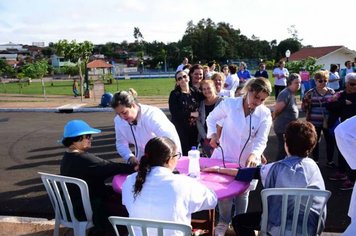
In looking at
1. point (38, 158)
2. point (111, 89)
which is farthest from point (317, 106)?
point (111, 89)

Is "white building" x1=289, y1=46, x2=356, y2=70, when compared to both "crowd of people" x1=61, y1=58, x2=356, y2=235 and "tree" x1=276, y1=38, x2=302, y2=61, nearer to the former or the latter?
"tree" x1=276, y1=38, x2=302, y2=61

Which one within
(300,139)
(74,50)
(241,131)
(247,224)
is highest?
(74,50)

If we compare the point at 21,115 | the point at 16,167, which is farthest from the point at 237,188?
the point at 21,115

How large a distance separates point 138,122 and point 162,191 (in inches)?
63.1

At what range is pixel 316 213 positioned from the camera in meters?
2.74

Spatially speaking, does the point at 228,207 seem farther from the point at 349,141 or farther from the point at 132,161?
the point at 349,141

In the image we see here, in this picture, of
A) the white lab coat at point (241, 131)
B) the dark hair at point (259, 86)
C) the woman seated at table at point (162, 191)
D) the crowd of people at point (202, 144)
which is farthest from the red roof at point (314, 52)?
the woman seated at table at point (162, 191)

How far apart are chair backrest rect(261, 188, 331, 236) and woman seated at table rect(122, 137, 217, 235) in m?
0.50

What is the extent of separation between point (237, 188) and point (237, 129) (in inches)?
32.3

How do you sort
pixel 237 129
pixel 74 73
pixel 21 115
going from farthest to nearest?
pixel 74 73 < pixel 21 115 < pixel 237 129

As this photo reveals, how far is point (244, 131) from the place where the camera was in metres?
3.81

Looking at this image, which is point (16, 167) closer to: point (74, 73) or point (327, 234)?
point (327, 234)

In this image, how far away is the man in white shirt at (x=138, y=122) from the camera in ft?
12.2

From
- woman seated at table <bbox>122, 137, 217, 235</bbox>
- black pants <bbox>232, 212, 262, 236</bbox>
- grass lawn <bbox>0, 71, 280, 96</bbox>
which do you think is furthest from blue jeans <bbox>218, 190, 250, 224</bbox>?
grass lawn <bbox>0, 71, 280, 96</bbox>
